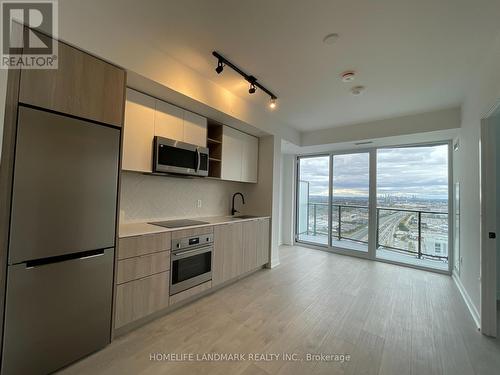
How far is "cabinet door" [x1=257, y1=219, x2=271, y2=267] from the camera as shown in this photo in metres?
3.74

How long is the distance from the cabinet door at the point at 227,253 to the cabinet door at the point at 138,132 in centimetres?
124

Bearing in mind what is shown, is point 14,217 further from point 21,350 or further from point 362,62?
point 362,62

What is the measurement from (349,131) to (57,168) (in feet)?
14.8

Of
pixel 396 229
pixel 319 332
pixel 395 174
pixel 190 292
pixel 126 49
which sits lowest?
pixel 319 332

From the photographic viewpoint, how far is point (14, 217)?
1403mm

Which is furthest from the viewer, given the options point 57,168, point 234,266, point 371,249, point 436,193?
point 371,249

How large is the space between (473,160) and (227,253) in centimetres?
330

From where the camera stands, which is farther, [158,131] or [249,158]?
[249,158]

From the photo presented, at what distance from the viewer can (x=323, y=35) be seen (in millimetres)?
1934

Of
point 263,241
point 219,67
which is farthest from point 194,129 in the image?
point 263,241

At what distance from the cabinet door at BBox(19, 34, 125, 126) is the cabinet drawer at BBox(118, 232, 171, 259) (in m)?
1.08

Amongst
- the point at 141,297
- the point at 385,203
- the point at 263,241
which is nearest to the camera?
the point at 141,297

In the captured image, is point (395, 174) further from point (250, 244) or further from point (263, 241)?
point (250, 244)

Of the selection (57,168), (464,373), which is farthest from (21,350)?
(464,373)
